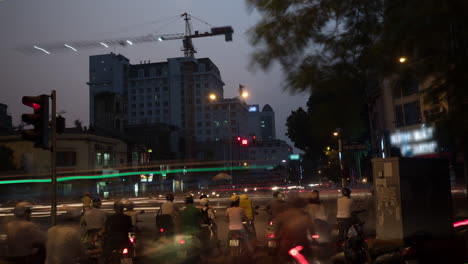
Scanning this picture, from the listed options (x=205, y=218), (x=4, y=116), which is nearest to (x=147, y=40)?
(x=4, y=116)

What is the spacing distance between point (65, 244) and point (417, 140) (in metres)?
4.87

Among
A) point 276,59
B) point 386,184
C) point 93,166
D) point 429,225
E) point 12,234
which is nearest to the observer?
point 276,59

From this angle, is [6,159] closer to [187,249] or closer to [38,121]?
[38,121]

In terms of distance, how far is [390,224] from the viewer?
30.7 feet

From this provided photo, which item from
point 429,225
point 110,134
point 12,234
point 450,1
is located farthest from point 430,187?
point 110,134

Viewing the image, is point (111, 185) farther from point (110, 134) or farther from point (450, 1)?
point (450, 1)

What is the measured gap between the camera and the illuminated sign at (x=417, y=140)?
16.9ft

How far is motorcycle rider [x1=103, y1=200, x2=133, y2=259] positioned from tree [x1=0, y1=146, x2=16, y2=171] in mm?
50744

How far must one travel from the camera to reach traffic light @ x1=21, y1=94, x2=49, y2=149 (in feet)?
32.9

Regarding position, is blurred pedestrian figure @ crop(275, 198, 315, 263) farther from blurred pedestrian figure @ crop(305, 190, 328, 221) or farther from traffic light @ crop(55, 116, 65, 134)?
traffic light @ crop(55, 116, 65, 134)

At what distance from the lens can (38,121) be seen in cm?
1015

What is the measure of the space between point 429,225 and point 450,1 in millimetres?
5713

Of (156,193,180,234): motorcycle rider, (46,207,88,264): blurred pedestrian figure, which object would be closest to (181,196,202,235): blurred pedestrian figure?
(156,193,180,234): motorcycle rider

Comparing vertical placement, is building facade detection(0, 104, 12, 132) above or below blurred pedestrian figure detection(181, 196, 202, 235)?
above
